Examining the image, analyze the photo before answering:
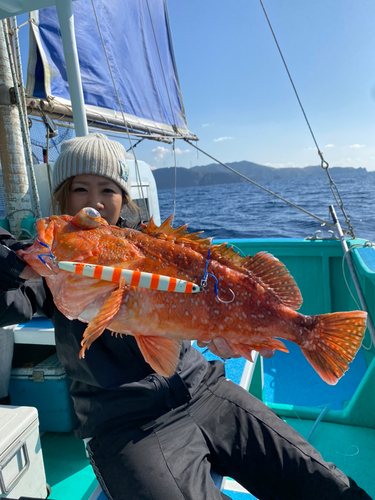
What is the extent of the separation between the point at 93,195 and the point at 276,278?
4.62 feet

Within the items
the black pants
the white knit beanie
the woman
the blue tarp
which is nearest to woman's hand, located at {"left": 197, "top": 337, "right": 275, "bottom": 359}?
the woman

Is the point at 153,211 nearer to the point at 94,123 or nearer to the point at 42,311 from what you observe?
the point at 94,123

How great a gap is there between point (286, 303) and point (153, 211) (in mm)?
6597

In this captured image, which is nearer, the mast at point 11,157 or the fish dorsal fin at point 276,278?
the fish dorsal fin at point 276,278

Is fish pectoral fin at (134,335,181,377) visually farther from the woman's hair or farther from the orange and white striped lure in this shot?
the woman's hair

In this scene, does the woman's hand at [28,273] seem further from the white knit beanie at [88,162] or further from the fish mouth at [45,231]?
the white knit beanie at [88,162]

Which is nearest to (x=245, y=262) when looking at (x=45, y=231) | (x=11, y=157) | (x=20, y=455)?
(x=45, y=231)

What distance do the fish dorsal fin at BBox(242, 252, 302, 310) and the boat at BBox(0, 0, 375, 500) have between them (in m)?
1.28

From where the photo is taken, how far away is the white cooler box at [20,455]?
194 cm

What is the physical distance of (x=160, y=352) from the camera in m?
1.61

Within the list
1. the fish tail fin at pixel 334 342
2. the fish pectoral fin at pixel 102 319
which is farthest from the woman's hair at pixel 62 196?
the fish tail fin at pixel 334 342

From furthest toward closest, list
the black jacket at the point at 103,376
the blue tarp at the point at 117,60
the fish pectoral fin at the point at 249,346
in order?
the blue tarp at the point at 117,60, the black jacket at the point at 103,376, the fish pectoral fin at the point at 249,346

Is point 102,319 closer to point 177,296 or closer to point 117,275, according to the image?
point 117,275

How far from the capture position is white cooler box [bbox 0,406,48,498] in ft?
6.36
